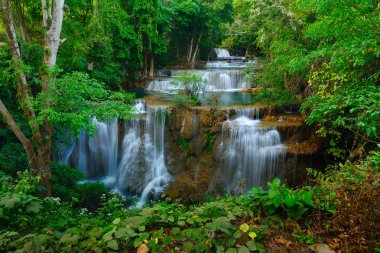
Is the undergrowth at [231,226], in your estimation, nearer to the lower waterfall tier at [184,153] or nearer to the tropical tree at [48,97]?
the tropical tree at [48,97]

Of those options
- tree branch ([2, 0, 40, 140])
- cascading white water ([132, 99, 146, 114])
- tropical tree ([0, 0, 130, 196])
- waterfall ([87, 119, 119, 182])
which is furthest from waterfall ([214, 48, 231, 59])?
tree branch ([2, 0, 40, 140])

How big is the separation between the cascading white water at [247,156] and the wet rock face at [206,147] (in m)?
0.22

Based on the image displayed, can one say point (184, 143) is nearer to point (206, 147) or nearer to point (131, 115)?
point (206, 147)

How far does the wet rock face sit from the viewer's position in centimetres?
851

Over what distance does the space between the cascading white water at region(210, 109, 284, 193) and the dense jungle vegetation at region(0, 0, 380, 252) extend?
1.72m

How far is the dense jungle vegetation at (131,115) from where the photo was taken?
8.67 feet

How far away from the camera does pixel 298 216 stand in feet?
9.52

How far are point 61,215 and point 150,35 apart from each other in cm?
1248

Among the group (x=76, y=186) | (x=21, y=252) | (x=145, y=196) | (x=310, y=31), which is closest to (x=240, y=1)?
(x=310, y=31)

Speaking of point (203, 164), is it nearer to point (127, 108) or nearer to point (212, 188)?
point (212, 188)

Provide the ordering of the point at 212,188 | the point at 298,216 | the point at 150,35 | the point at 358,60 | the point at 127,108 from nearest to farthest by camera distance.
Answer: the point at 298,216, the point at 358,60, the point at 127,108, the point at 212,188, the point at 150,35

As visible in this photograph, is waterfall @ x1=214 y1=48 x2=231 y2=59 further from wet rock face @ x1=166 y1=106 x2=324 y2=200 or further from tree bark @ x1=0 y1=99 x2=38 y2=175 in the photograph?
tree bark @ x1=0 y1=99 x2=38 y2=175

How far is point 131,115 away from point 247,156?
14.5 feet

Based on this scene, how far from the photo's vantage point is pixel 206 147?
9188 mm
